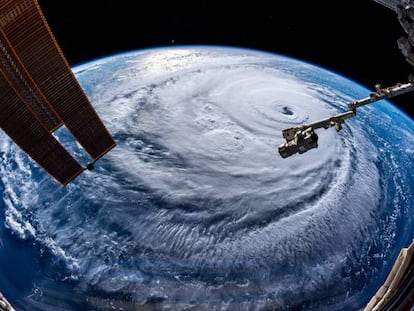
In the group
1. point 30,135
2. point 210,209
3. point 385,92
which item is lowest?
point 210,209

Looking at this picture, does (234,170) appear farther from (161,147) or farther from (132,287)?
(132,287)

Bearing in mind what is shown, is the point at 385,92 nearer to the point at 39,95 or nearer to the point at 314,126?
the point at 314,126

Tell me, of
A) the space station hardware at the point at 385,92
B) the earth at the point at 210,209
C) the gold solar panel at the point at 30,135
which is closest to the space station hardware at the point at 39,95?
the gold solar panel at the point at 30,135

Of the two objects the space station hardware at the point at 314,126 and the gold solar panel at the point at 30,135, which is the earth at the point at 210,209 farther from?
the space station hardware at the point at 314,126

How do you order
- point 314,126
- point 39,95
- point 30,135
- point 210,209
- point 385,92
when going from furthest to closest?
point 210,209 → point 30,135 → point 39,95 → point 314,126 → point 385,92

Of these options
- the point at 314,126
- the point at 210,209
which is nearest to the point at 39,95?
the point at 314,126
